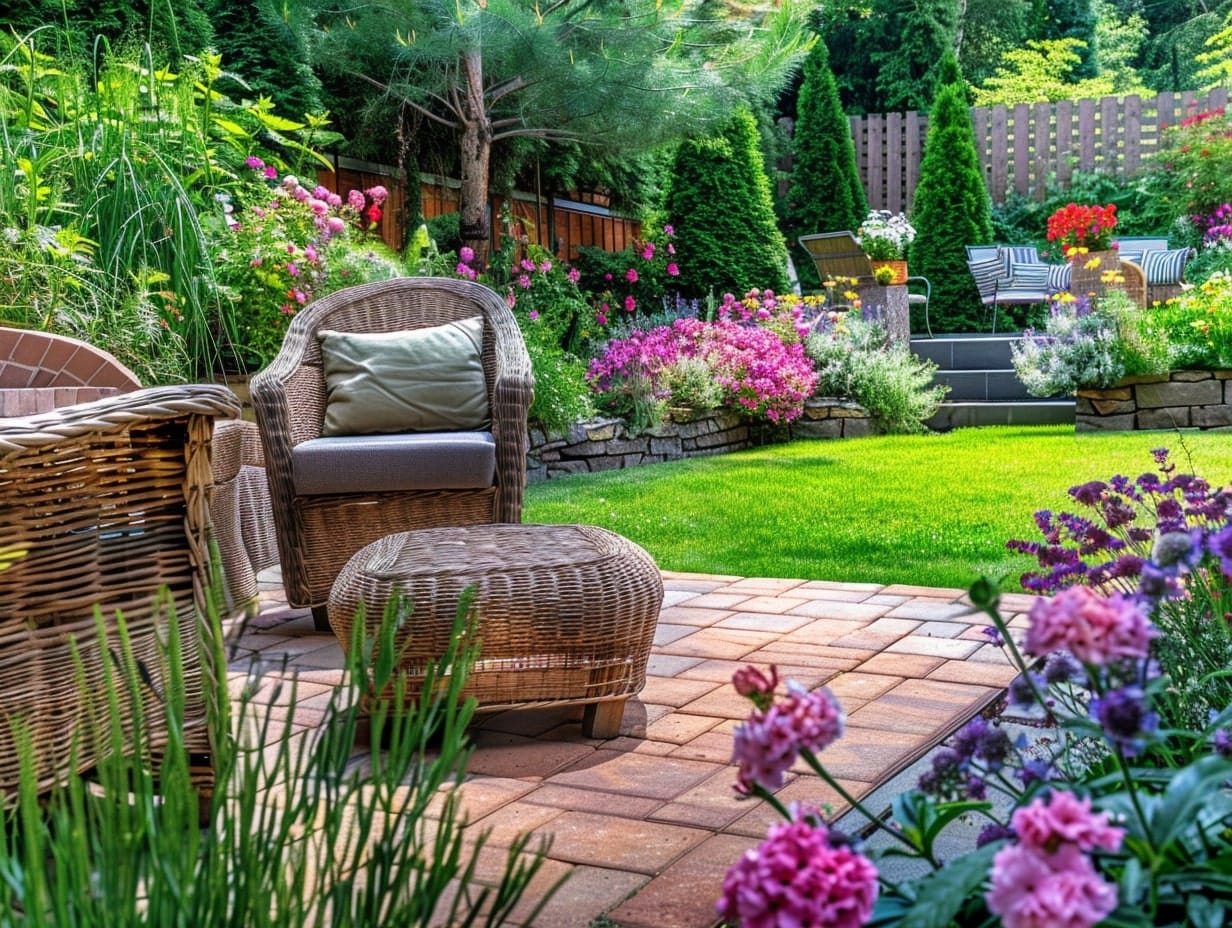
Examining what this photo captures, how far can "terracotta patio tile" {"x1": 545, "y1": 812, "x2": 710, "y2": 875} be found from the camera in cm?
183

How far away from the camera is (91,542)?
5.55ft

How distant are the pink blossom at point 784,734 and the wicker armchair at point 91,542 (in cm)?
101

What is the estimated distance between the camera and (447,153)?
368 inches

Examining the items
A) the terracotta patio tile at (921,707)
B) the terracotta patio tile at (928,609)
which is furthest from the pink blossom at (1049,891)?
the terracotta patio tile at (928,609)

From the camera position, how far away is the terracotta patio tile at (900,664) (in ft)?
9.20

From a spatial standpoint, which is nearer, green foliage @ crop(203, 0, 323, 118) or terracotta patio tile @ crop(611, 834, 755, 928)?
terracotta patio tile @ crop(611, 834, 755, 928)

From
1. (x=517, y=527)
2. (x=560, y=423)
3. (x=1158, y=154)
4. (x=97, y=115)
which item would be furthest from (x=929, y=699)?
(x=1158, y=154)

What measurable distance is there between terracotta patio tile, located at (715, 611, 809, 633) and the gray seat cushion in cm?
79

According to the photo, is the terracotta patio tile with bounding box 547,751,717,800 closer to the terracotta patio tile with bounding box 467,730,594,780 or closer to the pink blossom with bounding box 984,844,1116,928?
the terracotta patio tile with bounding box 467,730,594,780

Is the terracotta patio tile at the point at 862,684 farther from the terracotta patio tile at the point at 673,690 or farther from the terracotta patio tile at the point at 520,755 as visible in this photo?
the terracotta patio tile at the point at 520,755

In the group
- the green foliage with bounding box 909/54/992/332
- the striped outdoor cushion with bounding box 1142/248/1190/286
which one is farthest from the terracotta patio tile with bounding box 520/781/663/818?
the green foliage with bounding box 909/54/992/332

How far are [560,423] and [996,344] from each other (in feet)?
14.7

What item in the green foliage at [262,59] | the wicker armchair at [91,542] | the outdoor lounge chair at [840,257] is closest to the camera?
the wicker armchair at [91,542]

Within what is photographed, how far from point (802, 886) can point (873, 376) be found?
26.1 ft
